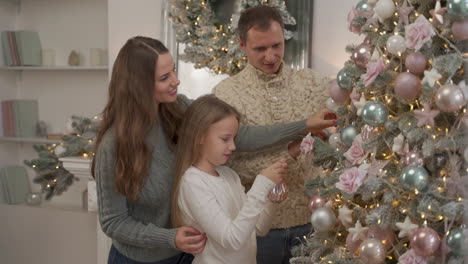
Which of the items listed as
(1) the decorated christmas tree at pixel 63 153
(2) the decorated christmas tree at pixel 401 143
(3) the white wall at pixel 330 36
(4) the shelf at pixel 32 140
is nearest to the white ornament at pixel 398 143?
(2) the decorated christmas tree at pixel 401 143

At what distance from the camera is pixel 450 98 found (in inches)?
51.5

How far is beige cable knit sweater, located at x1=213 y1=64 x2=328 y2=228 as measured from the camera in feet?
7.46

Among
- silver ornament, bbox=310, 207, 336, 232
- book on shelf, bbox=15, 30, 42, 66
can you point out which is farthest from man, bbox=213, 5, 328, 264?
book on shelf, bbox=15, 30, 42, 66

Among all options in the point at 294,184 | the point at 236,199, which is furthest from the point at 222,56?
the point at 236,199

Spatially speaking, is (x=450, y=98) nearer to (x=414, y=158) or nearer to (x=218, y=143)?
(x=414, y=158)

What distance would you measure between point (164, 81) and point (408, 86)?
0.81 metres

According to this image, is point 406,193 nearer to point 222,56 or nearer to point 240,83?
point 240,83

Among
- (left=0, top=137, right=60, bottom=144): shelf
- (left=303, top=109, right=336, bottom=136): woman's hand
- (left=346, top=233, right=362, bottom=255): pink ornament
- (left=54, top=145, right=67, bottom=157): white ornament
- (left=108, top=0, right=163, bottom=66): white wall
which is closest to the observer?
(left=346, top=233, right=362, bottom=255): pink ornament

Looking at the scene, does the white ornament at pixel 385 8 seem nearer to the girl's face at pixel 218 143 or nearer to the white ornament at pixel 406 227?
the white ornament at pixel 406 227

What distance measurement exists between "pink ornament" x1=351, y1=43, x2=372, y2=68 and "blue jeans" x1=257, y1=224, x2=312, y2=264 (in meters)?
0.87

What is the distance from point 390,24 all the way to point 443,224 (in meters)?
0.56

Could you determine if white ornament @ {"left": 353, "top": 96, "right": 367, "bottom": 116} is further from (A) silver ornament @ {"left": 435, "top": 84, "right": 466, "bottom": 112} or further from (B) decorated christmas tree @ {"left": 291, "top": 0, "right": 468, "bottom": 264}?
(A) silver ornament @ {"left": 435, "top": 84, "right": 466, "bottom": 112}

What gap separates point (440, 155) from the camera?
1400 millimetres

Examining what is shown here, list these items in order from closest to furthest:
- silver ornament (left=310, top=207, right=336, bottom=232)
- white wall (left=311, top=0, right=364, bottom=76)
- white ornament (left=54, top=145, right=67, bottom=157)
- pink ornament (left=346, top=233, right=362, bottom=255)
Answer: pink ornament (left=346, top=233, right=362, bottom=255) → silver ornament (left=310, top=207, right=336, bottom=232) → white wall (left=311, top=0, right=364, bottom=76) → white ornament (left=54, top=145, right=67, bottom=157)
